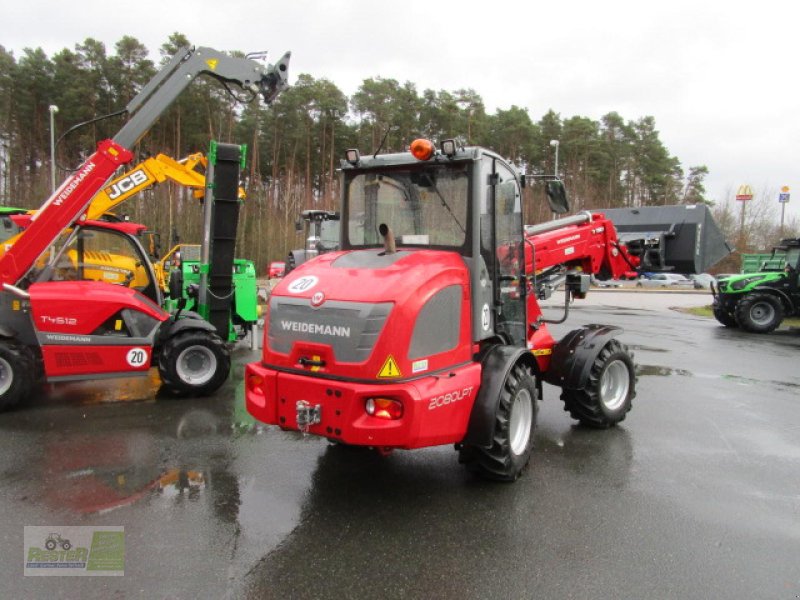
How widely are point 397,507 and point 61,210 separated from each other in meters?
5.01

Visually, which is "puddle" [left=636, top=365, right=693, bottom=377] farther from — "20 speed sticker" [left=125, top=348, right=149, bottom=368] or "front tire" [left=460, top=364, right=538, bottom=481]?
"20 speed sticker" [left=125, top=348, right=149, bottom=368]

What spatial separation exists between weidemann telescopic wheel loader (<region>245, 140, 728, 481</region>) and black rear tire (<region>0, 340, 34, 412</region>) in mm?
3397

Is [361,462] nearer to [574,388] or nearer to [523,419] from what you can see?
[523,419]

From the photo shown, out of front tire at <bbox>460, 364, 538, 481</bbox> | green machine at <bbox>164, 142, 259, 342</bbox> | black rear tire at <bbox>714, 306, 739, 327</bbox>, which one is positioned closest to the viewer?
front tire at <bbox>460, 364, 538, 481</bbox>

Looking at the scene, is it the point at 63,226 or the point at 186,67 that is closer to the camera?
the point at 63,226

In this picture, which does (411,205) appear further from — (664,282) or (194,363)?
(664,282)

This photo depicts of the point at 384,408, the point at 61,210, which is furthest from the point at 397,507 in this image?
the point at 61,210

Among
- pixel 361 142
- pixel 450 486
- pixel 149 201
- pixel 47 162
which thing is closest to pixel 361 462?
pixel 450 486

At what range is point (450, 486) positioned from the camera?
4.44 meters

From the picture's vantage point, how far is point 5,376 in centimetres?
610

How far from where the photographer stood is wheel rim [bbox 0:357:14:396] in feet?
19.9

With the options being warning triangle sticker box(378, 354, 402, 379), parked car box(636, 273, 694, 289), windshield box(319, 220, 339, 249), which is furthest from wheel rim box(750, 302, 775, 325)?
parked car box(636, 273, 694, 289)

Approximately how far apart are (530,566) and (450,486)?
1.16 metres

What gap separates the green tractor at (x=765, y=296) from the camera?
15562mm
